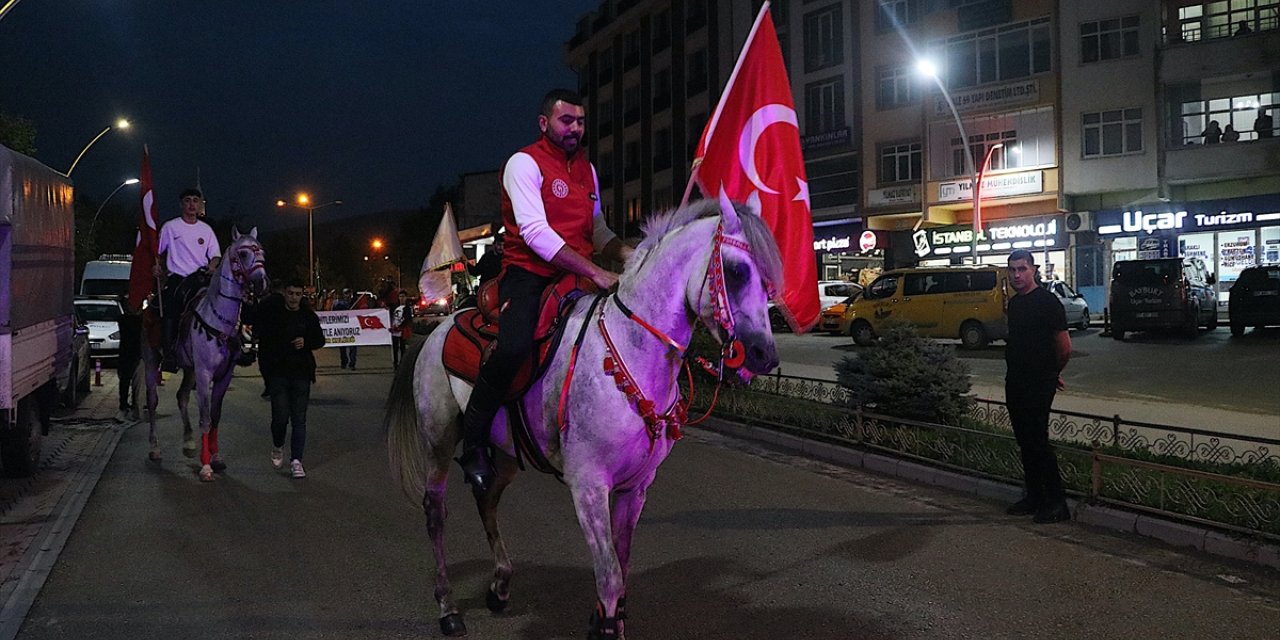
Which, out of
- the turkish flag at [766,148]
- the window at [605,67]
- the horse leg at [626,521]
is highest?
the window at [605,67]

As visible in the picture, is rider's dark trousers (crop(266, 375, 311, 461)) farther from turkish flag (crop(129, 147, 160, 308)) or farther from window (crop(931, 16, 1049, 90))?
window (crop(931, 16, 1049, 90))

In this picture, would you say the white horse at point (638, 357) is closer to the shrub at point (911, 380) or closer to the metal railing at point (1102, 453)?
the metal railing at point (1102, 453)

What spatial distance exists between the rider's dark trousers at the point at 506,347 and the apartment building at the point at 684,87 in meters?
27.5

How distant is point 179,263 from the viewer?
419 inches

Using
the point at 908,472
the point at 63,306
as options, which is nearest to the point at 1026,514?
the point at 908,472

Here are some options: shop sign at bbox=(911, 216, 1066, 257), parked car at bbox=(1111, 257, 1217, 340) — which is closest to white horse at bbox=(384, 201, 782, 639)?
parked car at bbox=(1111, 257, 1217, 340)

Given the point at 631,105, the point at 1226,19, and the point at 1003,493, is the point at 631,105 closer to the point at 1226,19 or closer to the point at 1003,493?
the point at 1226,19

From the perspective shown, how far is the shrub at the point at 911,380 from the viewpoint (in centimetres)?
1002

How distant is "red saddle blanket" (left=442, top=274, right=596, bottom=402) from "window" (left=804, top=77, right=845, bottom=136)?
3978 centimetres

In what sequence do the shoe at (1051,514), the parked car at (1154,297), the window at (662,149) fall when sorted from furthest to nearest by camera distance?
the window at (662,149), the parked car at (1154,297), the shoe at (1051,514)

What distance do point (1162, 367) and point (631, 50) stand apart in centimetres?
4738

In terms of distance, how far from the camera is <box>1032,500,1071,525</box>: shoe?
23.8ft

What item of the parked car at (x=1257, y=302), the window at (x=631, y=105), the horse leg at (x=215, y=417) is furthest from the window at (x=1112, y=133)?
the horse leg at (x=215, y=417)

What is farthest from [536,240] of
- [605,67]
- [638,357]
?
[605,67]
